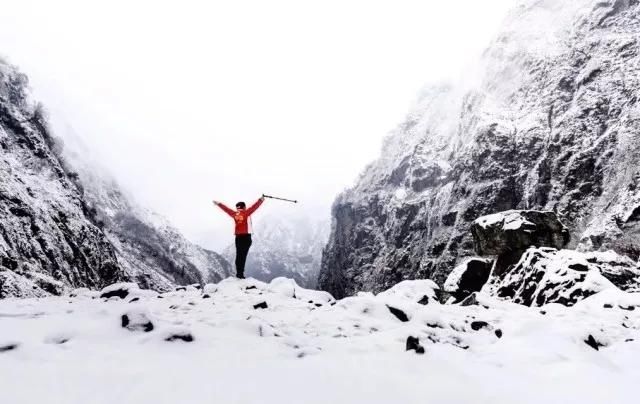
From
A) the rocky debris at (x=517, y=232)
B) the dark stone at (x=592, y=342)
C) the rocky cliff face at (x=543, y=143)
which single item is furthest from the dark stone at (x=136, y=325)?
the rocky cliff face at (x=543, y=143)

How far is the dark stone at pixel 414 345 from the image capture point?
24.4ft

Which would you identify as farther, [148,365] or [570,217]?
[570,217]

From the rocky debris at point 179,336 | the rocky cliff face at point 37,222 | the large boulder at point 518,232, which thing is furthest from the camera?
the rocky cliff face at point 37,222

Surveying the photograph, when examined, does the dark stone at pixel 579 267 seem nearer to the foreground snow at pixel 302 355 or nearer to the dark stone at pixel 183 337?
the foreground snow at pixel 302 355

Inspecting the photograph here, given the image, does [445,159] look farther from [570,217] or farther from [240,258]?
[240,258]

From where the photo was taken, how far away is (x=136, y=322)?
7.24m

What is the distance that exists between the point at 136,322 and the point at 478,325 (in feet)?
20.4

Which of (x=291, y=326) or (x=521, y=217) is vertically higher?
(x=521, y=217)

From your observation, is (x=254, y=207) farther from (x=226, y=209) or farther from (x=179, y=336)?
(x=179, y=336)

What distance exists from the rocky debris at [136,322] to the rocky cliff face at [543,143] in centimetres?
8608

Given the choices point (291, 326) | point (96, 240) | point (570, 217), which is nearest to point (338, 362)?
point (291, 326)

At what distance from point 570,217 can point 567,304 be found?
107m

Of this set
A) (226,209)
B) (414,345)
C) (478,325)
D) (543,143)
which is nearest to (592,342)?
(478,325)

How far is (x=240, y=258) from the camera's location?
635 inches
